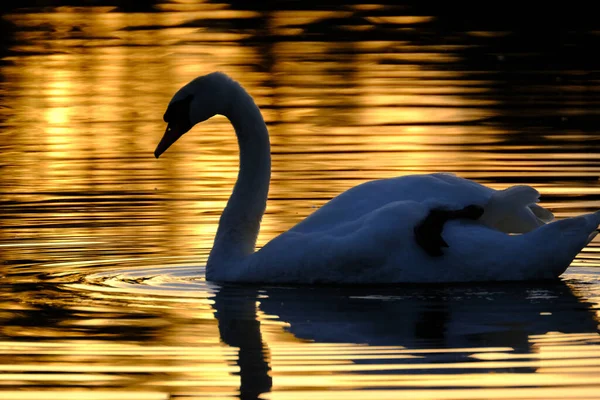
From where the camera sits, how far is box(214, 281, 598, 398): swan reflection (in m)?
8.74

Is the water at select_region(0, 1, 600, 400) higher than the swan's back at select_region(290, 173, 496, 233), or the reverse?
the swan's back at select_region(290, 173, 496, 233)

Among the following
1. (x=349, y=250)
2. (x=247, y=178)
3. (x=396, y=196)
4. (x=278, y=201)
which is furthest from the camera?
(x=278, y=201)

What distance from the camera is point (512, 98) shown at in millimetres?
22891

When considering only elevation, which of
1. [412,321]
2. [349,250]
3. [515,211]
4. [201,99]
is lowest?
[412,321]

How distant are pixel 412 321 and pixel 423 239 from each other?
0.79m

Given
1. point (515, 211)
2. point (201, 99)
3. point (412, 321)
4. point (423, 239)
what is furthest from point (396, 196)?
point (201, 99)

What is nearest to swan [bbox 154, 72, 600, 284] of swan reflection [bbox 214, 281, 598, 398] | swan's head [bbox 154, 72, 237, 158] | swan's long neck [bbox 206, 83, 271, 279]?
swan reflection [bbox 214, 281, 598, 398]

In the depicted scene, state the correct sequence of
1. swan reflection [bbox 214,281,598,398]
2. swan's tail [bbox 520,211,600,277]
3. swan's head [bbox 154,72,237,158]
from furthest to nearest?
1. swan's head [bbox 154,72,237,158]
2. swan's tail [bbox 520,211,600,277]
3. swan reflection [bbox 214,281,598,398]

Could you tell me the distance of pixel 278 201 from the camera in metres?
14.5

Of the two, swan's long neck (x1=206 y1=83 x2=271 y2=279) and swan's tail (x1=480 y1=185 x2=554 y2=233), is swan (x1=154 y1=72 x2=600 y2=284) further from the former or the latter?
swan's long neck (x1=206 y1=83 x2=271 y2=279)

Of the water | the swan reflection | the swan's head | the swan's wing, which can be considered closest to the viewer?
the water

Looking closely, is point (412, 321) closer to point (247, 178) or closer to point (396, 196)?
point (396, 196)

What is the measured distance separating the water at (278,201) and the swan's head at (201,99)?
3.42 feet

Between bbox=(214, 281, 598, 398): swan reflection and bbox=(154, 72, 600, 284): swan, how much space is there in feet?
0.38
